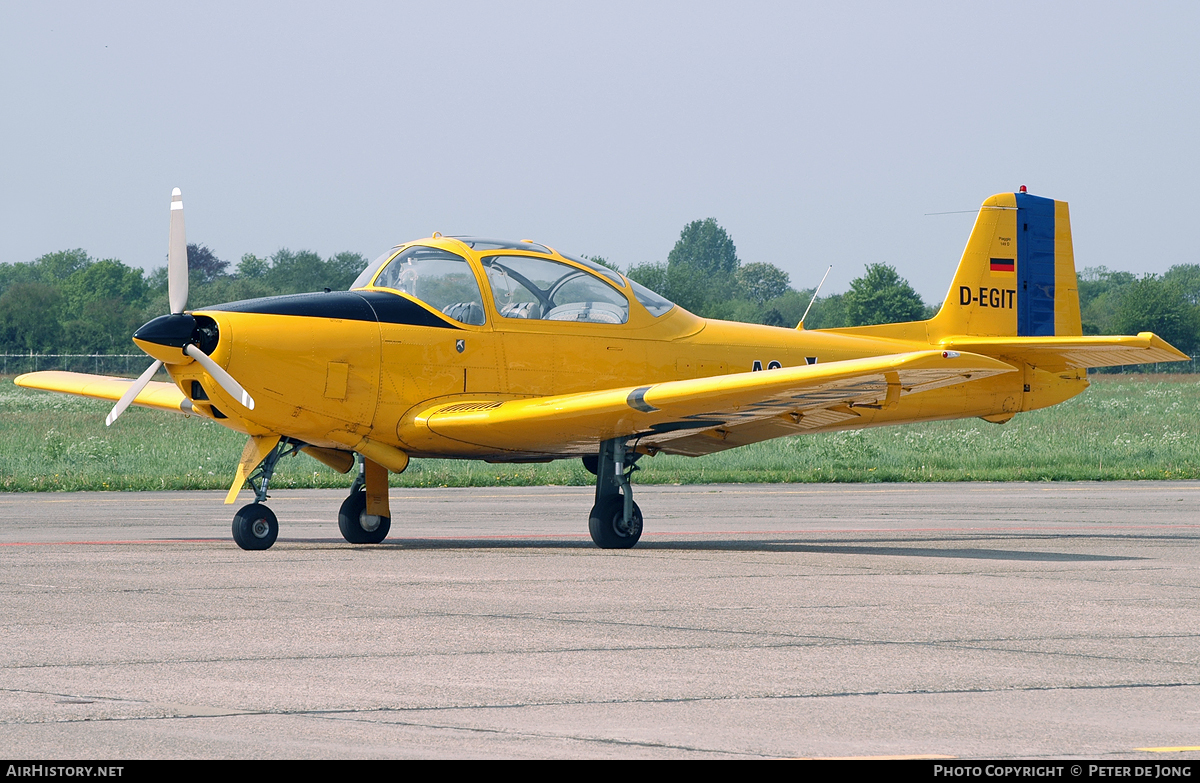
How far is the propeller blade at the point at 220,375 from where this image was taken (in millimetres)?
12250

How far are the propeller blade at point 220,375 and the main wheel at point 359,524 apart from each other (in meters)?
2.09

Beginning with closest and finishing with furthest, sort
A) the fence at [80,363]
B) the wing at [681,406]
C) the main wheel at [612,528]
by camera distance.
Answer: the wing at [681,406]
the main wheel at [612,528]
the fence at [80,363]

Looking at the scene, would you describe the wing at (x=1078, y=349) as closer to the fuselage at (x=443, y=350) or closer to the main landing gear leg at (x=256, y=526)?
the fuselage at (x=443, y=350)

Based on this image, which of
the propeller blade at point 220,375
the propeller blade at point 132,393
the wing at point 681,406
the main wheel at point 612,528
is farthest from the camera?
the main wheel at point 612,528

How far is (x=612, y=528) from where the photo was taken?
1339 centimetres

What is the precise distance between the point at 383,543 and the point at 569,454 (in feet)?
6.64

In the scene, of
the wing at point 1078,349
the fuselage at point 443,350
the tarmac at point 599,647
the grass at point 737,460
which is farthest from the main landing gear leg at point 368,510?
the grass at point 737,460

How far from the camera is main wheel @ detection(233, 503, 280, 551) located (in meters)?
12.7

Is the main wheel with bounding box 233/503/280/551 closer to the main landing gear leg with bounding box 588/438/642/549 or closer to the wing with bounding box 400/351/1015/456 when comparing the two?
the wing with bounding box 400/351/1015/456

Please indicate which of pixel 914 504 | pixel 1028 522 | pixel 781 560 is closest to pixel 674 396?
pixel 781 560

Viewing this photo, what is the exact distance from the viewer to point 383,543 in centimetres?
1417

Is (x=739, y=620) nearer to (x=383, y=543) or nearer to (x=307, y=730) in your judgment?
(x=307, y=730)

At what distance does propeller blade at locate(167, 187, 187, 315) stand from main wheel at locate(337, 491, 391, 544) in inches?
101

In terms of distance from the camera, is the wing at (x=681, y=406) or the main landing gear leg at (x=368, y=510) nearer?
the wing at (x=681, y=406)
